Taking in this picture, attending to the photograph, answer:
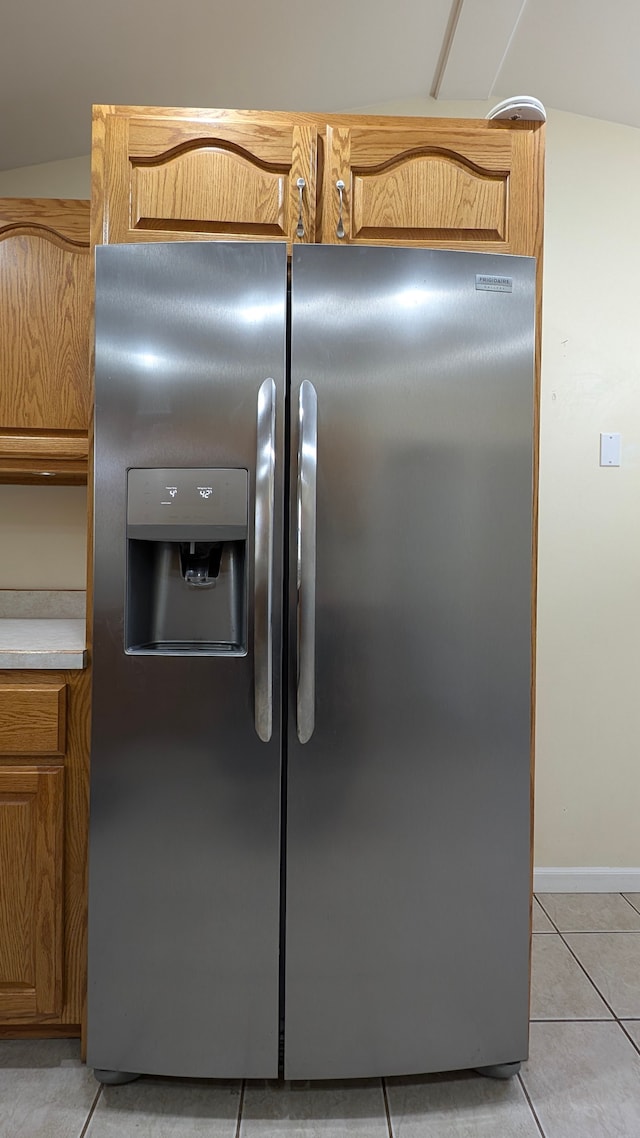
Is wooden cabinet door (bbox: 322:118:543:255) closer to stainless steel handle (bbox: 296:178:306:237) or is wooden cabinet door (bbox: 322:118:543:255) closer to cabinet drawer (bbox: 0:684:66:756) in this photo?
stainless steel handle (bbox: 296:178:306:237)

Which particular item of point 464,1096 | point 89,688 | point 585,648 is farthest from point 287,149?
point 464,1096

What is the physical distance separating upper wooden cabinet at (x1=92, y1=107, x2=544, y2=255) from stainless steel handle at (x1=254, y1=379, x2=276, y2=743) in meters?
0.45

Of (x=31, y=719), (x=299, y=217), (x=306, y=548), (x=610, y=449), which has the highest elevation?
(x=299, y=217)

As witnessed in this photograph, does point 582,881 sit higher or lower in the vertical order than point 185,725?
lower

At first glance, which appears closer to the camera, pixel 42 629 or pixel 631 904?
pixel 42 629

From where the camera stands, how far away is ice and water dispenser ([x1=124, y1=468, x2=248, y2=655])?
151 centimetres

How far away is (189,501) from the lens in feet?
4.95

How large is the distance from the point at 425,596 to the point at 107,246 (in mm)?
975

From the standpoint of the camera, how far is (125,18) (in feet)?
5.98

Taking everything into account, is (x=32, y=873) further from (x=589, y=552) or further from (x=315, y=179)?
(x=589, y=552)

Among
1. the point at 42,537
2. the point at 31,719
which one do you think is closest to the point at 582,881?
the point at 31,719

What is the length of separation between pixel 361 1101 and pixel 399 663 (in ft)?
3.05

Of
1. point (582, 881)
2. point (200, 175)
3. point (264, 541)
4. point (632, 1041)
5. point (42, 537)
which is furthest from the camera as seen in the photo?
point (582, 881)

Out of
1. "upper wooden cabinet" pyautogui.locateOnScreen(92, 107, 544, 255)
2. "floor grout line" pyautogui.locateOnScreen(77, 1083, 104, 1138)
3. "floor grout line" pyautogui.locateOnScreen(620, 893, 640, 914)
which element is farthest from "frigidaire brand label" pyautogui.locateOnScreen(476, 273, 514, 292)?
"floor grout line" pyautogui.locateOnScreen(620, 893, 640, 914)
